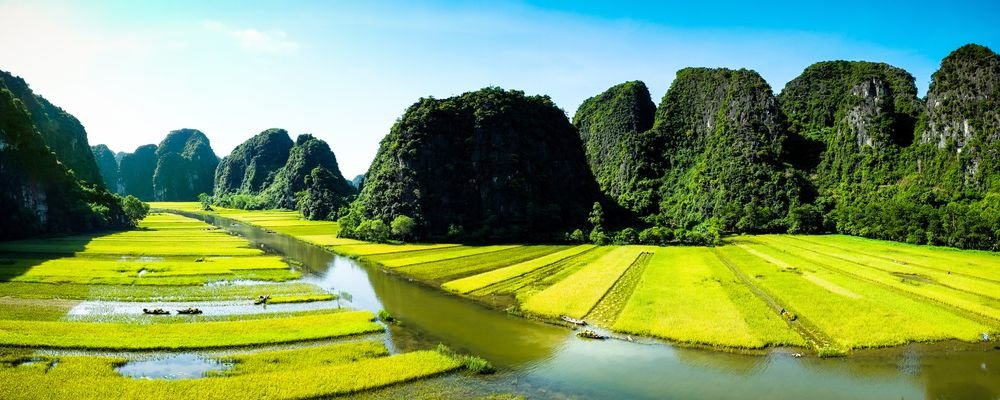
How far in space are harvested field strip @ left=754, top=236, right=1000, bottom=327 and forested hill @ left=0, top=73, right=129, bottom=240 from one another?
360 ft

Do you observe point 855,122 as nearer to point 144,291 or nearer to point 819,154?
point 819,154

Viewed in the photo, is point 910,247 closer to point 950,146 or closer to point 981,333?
point 950,146

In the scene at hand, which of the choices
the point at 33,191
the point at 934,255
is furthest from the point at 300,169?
the point at 934,255

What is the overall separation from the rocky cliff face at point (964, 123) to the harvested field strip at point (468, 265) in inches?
2813

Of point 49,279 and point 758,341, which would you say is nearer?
point 758,341

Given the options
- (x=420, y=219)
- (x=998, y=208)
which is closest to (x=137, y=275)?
(x=420, y=219)

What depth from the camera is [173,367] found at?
1081 inches

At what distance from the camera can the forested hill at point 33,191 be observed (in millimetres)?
76688

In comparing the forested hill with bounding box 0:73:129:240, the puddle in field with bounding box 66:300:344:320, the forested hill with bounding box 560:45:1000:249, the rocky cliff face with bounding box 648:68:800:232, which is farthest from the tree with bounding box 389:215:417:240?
the rocky cliff face with bounding box 648:68:800:232

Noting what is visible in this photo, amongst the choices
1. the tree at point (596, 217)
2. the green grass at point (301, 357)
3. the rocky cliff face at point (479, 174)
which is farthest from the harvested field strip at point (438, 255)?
the green grass at point (301, 357)

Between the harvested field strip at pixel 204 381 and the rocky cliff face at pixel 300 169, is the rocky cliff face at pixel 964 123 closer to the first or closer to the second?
the harvested field strip at pixel 204 381

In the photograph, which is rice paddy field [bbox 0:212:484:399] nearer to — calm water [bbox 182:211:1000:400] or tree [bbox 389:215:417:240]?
calm water [bbox 182:211:1000:400]

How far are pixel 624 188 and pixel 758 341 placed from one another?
383 feet

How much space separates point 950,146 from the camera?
93438 millimetres
